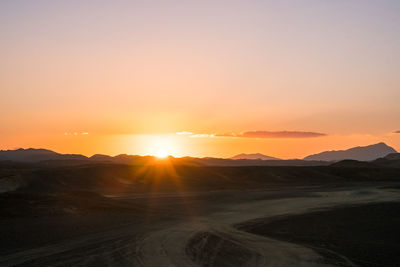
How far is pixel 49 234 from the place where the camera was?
22203 mm

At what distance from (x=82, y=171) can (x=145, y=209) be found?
3854 cm

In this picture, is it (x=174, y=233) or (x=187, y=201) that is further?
(x=187, y=201)

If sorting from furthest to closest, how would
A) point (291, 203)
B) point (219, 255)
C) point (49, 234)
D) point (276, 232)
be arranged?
point (291, 203) → point (276, 232) → point (49, 234) → point (219, 255)

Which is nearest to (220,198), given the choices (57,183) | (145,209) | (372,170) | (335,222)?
(145,209)

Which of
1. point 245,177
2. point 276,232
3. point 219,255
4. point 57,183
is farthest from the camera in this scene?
point 245,177

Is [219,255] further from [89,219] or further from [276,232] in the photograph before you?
[89,219]

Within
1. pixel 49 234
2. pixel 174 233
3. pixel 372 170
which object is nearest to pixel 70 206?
pixel 49 234

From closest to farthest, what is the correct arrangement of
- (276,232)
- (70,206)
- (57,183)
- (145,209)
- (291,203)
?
(276,232) < (70,206) < (145,209) < (291,203) < (57,183)

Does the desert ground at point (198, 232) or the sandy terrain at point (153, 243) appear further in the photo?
the desert ground at point (198, 232)

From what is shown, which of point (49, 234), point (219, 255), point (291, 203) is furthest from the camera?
point (291, 203)

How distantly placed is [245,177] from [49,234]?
61556mm

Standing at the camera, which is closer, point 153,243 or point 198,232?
point 153,243

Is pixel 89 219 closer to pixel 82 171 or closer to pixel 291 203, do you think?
pixel 291 203

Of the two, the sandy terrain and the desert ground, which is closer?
the sandy terrain
